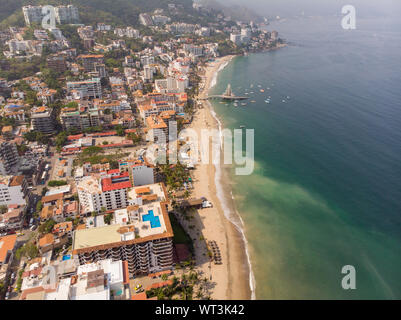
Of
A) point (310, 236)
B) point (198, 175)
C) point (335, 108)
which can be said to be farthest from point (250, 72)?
point (310, 236)

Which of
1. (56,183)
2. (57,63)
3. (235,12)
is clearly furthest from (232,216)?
(235,12)

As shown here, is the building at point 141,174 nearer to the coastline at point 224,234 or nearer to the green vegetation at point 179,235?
Result: the green vegetation at point 179,235

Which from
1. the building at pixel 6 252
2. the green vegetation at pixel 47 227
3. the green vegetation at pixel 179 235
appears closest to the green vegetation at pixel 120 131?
the green vegetation at pixel 47 227

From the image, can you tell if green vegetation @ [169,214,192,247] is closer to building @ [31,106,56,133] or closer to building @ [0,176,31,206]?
building @ [0,176,31,206]

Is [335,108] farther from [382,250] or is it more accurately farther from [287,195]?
[382,250]

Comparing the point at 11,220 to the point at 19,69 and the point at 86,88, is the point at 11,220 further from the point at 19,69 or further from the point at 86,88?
the point at 19,69
